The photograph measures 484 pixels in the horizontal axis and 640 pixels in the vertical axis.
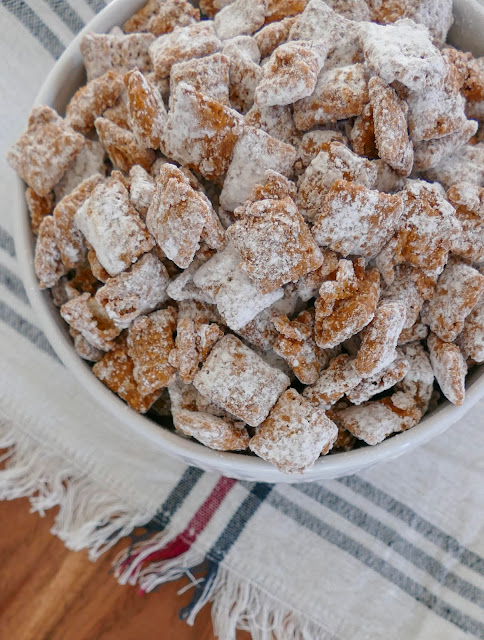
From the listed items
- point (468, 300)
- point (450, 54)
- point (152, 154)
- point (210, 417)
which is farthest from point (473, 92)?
point (210, 417)

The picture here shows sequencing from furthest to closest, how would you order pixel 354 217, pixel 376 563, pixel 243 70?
1. pixel 376 563
2. pixel 243 70
3. pixel 354 217

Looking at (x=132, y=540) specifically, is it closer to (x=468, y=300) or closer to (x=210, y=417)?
(x=210, y=417)

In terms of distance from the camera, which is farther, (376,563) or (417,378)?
(376,563)

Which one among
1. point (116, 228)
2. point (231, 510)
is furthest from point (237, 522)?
point (116, 228)

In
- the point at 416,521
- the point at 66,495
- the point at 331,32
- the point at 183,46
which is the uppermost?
the point at 183,46

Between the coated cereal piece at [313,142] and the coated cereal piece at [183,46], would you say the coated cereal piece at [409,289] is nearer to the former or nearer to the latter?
the coated cereal piece at [313,142]

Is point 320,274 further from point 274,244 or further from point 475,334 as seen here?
point 475,334
